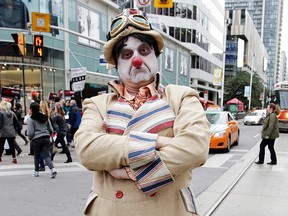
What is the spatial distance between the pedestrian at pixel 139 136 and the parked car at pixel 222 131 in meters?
8.44

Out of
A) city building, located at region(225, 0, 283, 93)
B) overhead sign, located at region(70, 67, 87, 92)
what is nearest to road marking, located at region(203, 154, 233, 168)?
overhead sign, located at region(70, 67, 87, 92)

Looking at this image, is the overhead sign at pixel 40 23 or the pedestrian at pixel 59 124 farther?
the overhead sign at pixel 40 23

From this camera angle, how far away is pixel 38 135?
7.11 metres

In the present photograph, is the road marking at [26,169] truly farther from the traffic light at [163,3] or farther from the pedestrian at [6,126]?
the traffic light at [163,3]

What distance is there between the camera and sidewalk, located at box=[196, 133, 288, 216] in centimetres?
494

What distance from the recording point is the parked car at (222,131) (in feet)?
35.2

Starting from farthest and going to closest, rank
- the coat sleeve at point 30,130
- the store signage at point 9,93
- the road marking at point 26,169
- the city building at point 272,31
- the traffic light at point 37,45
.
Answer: the city building at point 272,31 < the store signage at point 9,93 < the traffic light at point 37,45 < the road marking at point 26,169 < the coat sleeve at point 30,130

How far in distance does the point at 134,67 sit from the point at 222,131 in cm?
976

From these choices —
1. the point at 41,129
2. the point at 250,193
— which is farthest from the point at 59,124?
the point at 250,193

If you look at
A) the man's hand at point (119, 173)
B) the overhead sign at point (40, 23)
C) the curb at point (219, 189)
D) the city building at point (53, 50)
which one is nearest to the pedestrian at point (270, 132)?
the curb at point (219, 189)

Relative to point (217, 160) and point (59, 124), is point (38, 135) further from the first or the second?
point (217, 160)

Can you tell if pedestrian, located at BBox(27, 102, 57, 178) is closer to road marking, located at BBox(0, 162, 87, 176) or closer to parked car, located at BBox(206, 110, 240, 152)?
road marking, located at BBox(0, 162, 87, 176)

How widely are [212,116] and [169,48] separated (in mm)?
25064

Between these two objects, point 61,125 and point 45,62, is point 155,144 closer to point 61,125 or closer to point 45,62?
point 61,125
